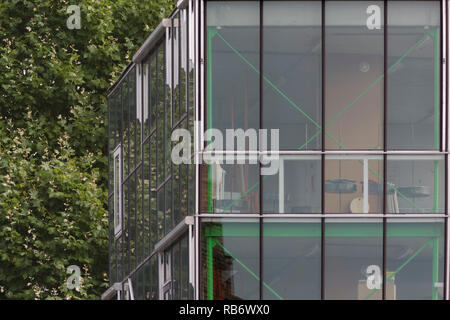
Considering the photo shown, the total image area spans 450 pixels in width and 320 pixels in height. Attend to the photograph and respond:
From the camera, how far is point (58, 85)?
27.4 metres

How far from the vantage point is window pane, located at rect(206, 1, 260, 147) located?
15.6 m

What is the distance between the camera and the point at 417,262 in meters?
15.5

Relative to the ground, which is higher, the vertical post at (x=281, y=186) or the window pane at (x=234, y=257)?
the vertical post at (x=281, y=186)

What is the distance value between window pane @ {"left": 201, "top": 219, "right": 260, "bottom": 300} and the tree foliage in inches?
421

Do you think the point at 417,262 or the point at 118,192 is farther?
the point at 118,192

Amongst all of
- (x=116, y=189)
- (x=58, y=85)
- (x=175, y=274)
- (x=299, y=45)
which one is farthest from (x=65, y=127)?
(x=299, y=45)

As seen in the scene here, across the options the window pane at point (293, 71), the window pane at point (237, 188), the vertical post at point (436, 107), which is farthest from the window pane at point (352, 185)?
the window pane at point (237, 188)

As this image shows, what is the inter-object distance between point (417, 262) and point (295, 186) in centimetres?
197

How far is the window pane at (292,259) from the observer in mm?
15484

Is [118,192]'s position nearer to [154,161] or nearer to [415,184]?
[154,161]

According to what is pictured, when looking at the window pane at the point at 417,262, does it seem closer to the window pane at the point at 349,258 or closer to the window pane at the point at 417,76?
the window pane at the point at 349,258

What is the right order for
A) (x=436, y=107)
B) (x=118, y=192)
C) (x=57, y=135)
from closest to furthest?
(x=436, y=107), (x=118, y=192), (x=57, y=135)

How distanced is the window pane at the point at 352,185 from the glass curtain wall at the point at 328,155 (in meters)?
0.01

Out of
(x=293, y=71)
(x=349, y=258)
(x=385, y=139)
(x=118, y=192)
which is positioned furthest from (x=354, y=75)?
(x=118, y=192)
